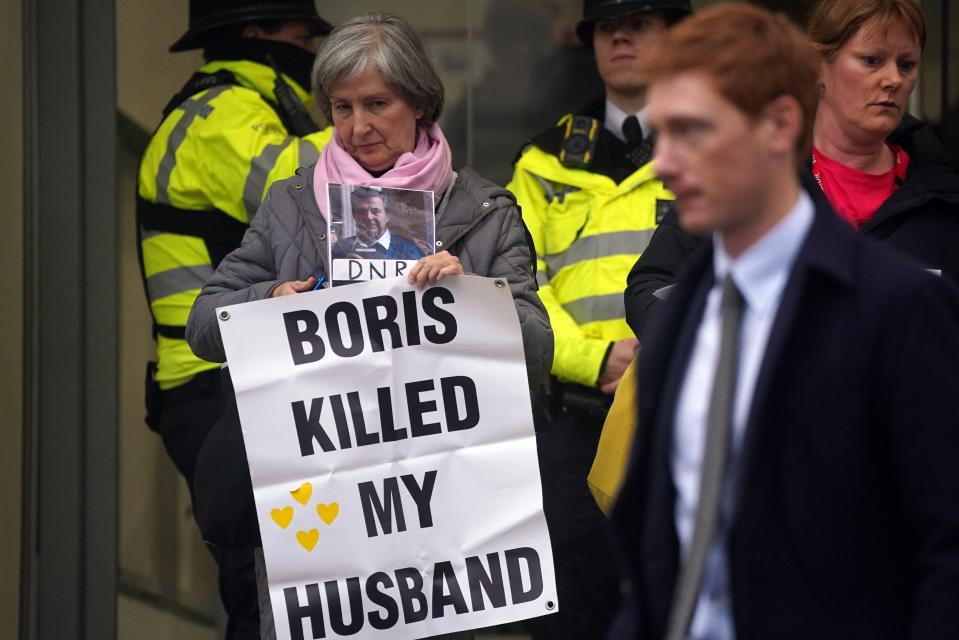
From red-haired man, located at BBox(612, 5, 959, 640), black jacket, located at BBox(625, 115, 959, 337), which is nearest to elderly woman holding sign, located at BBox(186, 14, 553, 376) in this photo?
black jacket, located at BBox(625, 115, 959, 337)

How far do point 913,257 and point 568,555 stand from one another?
159 cm

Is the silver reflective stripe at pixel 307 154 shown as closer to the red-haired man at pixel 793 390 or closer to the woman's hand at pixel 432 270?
the woman's hand at pixel 432 270

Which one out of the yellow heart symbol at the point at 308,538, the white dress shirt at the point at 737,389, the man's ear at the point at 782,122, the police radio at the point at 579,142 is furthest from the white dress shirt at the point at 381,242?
the man's ear at the point at 782,122

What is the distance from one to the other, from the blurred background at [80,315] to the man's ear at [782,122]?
3.58m

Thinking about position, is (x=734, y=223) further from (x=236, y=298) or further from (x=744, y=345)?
(x=236, y=298)

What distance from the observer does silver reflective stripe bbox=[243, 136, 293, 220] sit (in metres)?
4.73

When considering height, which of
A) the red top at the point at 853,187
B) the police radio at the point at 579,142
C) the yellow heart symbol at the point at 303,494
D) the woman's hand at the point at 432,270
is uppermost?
the police radio at the point at 579,142

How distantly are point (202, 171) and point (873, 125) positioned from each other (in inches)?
78.4

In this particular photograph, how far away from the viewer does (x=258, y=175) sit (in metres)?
4.74

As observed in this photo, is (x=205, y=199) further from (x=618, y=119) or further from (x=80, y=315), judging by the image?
(x=618, y=119)

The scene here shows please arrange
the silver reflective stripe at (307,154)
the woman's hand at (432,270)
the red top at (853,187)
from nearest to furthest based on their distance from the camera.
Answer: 1. the woman's hand at (432,270)
2. the red top at (853,187)
3. the silver reflective stripe at (307,154)

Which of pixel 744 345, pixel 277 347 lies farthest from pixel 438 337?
pixel 744 345

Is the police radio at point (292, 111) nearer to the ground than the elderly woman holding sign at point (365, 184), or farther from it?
farther from it

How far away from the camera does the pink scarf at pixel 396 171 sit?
3.92 m
